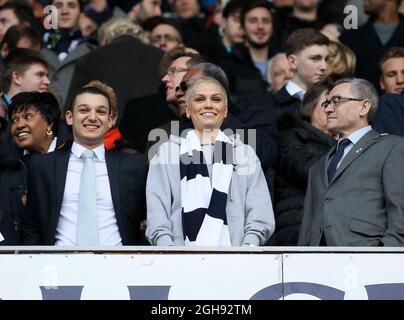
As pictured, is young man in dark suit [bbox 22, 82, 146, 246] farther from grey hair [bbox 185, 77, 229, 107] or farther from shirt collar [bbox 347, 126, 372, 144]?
shirt collar [bbox 347, 126, 372, 144]

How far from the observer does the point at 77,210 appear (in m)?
10.3

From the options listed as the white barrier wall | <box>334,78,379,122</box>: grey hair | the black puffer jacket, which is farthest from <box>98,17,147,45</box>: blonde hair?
the white barrier wall

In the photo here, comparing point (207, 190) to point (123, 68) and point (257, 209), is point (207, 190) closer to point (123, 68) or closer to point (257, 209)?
point (257, 209)

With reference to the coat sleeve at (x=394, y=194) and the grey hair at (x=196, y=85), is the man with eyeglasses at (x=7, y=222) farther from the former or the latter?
the coat sleeve at (x=394, y=194)

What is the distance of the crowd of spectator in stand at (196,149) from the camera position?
10.1 m

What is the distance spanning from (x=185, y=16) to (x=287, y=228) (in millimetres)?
6787

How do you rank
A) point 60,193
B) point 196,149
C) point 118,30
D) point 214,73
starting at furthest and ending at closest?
1. point 118,30
2. point 214,73
3. point 60,193
4. point 196,149

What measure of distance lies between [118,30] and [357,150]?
4.95 meters

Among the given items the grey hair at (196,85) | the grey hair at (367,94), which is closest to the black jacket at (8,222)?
Result: the grey hair at (196,85)

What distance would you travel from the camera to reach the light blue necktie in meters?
10.2

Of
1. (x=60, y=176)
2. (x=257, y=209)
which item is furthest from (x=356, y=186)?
(x=60, y=176)

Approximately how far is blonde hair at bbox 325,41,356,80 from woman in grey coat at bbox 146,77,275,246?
2.86 meters

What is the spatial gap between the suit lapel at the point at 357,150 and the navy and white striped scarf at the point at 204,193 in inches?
30.8

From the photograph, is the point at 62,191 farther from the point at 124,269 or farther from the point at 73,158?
the point at 124,269
